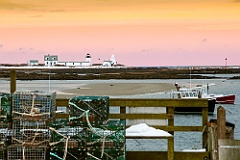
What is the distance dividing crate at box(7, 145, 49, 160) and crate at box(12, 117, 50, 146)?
0.08 metres

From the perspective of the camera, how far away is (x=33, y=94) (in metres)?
9.72

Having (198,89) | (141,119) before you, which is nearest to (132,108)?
(141,119)

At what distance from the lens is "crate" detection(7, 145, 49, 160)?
930cm

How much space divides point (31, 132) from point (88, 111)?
888 millimetres

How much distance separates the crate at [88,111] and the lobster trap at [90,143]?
0.25m

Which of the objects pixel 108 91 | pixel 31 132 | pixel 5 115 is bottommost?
pixel 108 91

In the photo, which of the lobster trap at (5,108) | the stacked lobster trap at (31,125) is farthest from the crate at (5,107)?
the stacked lobster trap at (31,125)

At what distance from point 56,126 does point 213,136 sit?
2.76 meters

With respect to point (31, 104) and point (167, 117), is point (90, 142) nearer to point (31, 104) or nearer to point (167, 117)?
point (31, 104)

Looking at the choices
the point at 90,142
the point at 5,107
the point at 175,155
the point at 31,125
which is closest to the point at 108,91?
the point at 175,155

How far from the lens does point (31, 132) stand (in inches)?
368

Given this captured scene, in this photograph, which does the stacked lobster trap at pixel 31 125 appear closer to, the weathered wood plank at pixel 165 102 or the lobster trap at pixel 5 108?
the lobster trap at pixel 5 108

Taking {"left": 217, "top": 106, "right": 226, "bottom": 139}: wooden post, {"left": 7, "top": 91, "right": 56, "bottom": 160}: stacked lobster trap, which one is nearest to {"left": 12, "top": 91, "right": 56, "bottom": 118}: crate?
{"left": 7, "top": 91, "right": 56, "bottom": 160}: stacked lobster trap

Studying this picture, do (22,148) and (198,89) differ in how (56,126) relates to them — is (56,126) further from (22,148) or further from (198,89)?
(198,89)
